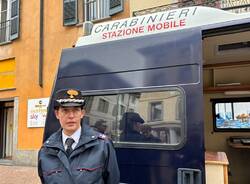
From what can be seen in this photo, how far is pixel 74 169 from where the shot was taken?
2.06 m

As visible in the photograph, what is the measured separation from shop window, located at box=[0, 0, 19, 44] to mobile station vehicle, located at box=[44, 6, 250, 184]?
984 centimetres

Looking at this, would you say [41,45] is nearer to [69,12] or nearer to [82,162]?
[69,12]

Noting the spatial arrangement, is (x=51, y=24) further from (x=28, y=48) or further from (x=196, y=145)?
(x=196, y=145)

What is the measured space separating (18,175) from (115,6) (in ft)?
20.0

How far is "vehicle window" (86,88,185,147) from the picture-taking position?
285 centimetres

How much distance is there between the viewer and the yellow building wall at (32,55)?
11.4 m

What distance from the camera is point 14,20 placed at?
12.8 metres

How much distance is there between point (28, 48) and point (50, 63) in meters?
1.40

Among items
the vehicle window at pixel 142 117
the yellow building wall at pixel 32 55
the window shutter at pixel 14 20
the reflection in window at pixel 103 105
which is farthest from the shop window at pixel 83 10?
the vehicle window at pixel 142 117

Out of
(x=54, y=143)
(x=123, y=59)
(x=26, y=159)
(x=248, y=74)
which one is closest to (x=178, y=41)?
(x=123, y=59)

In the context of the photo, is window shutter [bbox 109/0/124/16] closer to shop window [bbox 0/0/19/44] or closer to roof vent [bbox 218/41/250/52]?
shop window [bbox 0/0/19/44]

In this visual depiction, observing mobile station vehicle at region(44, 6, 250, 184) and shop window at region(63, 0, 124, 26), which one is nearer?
mobile station vehicle at region(44, 6, 250, 184)

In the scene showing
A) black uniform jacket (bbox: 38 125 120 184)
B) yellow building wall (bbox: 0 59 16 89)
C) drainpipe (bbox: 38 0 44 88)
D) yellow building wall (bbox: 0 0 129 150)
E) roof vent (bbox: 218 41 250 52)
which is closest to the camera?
black uniform jacket (bbox: 38 125 120 184)

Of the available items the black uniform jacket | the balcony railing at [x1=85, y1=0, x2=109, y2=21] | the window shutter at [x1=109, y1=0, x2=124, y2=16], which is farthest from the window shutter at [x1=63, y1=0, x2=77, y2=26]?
the black uniform jacket
